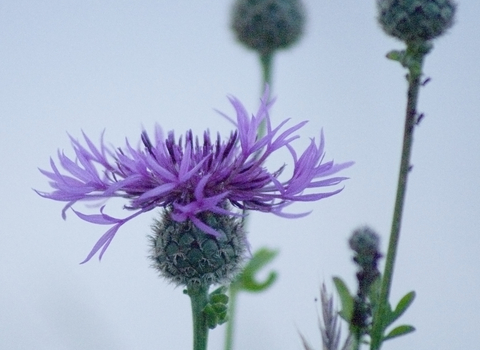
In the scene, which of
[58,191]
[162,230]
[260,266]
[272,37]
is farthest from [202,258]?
[272,37]

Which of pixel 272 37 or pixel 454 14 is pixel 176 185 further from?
pixel 272 37

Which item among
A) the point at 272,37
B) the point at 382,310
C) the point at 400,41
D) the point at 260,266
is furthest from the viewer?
the point at 272,37

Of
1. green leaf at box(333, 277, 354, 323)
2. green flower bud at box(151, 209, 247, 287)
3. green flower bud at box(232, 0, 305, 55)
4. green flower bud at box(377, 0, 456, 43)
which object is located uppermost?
green flower bud at box(232, 0, 305, 55)

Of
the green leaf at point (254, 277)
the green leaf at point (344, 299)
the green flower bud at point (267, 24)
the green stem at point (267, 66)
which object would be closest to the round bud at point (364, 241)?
the green leaf at point (344, 299)

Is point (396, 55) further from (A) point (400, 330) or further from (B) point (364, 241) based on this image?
(A) point (400, 330)

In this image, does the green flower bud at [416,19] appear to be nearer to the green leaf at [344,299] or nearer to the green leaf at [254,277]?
the green leaf at [344,299]

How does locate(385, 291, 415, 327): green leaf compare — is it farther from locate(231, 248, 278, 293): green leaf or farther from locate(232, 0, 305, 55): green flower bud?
locate(232, 0, 305, 55): green flower bud

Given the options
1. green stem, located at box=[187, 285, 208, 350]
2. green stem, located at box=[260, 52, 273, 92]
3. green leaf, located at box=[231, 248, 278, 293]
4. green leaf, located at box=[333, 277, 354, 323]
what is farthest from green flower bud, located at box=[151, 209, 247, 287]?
green stem, located at box=[260, 52, 273, 92]
